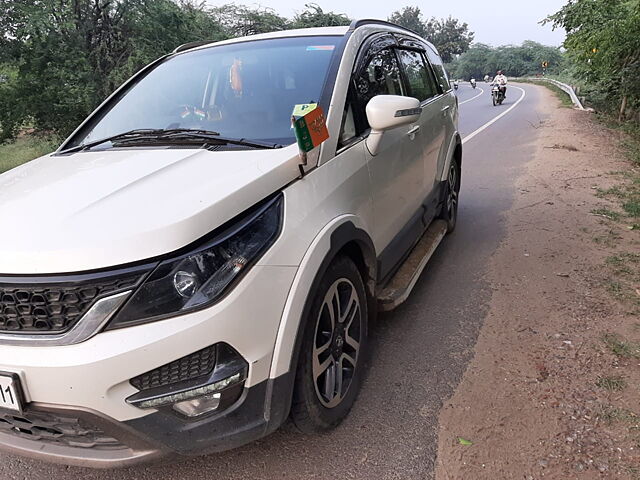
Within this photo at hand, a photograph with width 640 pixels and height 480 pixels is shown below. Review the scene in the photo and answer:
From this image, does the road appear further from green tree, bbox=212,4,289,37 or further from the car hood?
green tree, bbox=212,4,289,37

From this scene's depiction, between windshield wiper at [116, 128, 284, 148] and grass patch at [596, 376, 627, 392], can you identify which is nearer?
windshield wiper at [116, 128, 284, 148]

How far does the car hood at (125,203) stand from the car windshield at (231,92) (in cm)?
39

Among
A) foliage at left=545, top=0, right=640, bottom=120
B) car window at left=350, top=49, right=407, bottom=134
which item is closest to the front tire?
car window at left=350, top=49, right=407, bottom=134

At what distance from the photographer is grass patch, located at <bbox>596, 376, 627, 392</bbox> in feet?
8.78

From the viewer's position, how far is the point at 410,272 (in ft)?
11.7

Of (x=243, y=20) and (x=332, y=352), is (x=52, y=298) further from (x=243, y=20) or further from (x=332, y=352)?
(x=243, y=20)

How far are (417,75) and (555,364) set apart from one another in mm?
2517

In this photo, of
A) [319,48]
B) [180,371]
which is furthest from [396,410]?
[319,48]

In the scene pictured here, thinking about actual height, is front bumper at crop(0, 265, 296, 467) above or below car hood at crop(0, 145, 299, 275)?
below

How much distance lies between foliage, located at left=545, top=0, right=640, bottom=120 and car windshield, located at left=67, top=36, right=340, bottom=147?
29.8 feet

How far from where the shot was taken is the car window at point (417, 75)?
156 inches

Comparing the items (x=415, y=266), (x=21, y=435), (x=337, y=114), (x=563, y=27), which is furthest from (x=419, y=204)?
(x=563, y=27)

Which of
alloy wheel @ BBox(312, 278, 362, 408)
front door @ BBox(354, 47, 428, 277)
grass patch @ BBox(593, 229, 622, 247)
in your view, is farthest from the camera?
grass patch @ BBox(593, 229, 622, 247)

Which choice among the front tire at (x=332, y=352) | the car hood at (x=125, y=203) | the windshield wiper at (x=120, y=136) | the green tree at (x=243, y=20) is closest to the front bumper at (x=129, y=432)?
the front tire at (x=332, y=352)
